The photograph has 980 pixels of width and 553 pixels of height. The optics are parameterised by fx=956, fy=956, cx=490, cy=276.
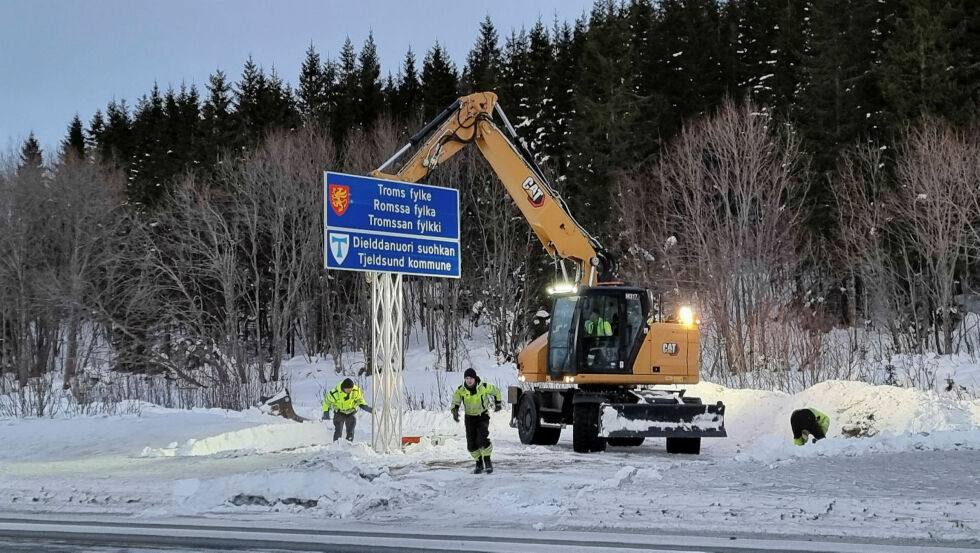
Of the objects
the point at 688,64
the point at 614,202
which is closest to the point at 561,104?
the point at 688,64

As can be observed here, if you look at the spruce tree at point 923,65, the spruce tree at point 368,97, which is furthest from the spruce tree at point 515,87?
the spruce tree at point 923,65

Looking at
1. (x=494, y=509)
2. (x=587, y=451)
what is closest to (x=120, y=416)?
(x=587, y=451)

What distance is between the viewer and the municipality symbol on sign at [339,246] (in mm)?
17359

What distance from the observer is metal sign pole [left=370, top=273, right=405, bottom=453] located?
18391mm

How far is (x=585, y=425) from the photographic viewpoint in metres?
18.3

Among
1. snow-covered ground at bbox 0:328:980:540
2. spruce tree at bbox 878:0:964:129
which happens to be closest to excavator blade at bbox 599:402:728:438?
snow-covered ground at bbox 0:328:980:540

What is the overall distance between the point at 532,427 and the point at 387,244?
5.25m

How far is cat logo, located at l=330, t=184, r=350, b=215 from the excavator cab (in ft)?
16.2

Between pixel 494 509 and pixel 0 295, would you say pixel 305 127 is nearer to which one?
pixel 0 295

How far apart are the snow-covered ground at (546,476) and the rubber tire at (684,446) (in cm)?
26

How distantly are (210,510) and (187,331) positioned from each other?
117 ft

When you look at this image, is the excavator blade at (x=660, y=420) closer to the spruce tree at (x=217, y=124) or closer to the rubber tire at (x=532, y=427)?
the rubber tire at (x=532, y=427)

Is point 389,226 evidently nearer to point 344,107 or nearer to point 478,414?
point 478,414

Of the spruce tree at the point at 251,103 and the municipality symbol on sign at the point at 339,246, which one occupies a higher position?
the spruce tree at the point at 251,103
